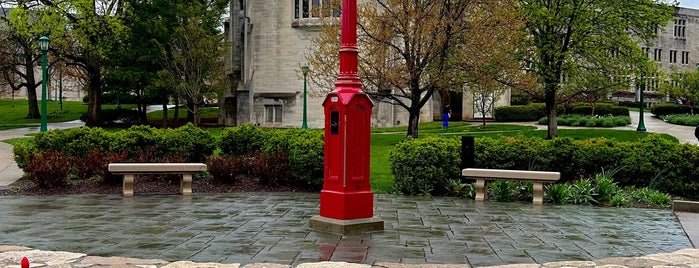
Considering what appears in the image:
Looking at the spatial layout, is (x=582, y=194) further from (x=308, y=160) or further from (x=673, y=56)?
(x=673, y=56)

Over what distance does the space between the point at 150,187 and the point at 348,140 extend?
642cm

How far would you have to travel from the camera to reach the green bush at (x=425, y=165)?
13.0m

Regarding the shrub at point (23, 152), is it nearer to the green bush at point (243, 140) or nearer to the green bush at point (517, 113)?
the green bush at point (243, 140)

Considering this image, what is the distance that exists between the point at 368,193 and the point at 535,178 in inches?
177

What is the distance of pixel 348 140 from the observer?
862cm

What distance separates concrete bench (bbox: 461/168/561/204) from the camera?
39.7 feet

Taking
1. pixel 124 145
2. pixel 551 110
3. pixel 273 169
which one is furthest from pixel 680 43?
pixel 124 145

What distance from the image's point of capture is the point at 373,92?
931 inches

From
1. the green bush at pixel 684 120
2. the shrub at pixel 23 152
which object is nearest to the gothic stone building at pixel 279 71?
the green bush at pixel 684 120

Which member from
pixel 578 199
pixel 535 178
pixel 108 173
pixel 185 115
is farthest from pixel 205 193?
pixel 185 115

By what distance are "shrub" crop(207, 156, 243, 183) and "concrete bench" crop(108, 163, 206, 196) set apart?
105 cm

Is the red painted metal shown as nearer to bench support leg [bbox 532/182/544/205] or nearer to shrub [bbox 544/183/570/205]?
bench support leg [bbox 532/182/544/205]

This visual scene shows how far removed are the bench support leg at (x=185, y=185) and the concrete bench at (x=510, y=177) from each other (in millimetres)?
5155

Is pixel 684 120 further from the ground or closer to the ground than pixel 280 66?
closer to the ground
